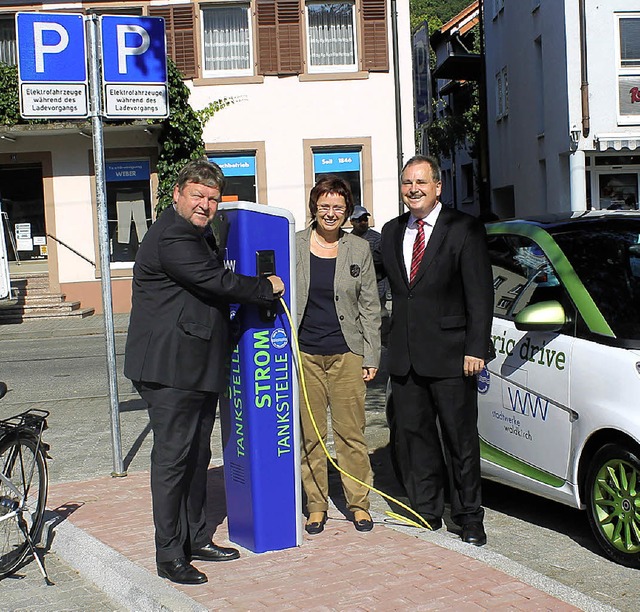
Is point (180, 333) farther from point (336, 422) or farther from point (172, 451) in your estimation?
point (336, 422)

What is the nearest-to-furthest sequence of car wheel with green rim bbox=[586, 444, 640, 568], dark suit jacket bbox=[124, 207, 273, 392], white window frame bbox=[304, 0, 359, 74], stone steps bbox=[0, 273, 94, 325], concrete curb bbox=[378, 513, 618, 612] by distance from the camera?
1. concrete curb bbox=[378, 513, 618, 612]
2. dark suit jacket bbox=[124, 207, 273, 392]
3. car wheel with green rim bbox=[586, 444, 640, 568]
4. stone steps bbox=[0, 273, 94, 325]
5. white window frame bbox=[304, 0, 359, 74]

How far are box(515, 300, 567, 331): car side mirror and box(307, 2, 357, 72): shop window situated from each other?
17.6 meters

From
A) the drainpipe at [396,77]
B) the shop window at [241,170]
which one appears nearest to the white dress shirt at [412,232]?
the drainpipe at [396,77]

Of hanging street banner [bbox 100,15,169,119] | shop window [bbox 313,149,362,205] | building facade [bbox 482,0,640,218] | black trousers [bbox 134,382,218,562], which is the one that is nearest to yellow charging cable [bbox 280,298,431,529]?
black trousers [bbox 134,382,218,562]

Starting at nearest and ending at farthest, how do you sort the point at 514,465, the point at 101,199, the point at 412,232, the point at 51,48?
1. the point at 412,232
2. the point at 514,465
3. the point at 51,48
4. the point at 101,199

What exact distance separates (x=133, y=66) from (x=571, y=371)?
3.80 m

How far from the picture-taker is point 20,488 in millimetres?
5328

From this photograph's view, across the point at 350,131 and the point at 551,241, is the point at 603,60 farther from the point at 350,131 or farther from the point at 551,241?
the point at 551,241

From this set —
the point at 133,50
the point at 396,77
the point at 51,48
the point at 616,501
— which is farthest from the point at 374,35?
the point at 616,501

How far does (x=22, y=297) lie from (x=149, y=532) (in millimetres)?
16899

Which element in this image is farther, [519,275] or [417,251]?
[519,275]

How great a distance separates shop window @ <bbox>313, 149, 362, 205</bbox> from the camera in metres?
22.5

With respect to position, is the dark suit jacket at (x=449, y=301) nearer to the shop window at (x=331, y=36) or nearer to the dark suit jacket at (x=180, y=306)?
the dark suit jacket at (x=180, y=306)

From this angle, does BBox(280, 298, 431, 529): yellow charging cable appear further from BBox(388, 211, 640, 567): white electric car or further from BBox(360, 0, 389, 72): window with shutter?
BBox(360, 0, 389, 72): window with shutter
